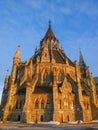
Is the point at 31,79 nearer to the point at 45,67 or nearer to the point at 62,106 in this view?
the point at 45,67

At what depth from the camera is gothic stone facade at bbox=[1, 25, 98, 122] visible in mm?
37562

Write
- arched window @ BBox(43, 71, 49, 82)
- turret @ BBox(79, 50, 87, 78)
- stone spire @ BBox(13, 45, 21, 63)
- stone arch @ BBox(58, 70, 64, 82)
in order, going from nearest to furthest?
arched window @ BBox(43, 71, 49, 82)
stone arch @ BBox(58, 70, 64, 82)
stone spire @ BBox(13, 45, 21, 63)
turret @ BBox(79, 50, 87, 78)

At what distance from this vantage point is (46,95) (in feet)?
128

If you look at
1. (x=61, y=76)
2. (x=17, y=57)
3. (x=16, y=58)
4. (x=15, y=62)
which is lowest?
(x=61, y=76)

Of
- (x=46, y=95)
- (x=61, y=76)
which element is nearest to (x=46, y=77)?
(x=61, y=76)

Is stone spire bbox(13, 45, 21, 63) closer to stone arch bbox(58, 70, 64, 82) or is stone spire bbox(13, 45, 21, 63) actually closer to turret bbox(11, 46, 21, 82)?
turret bbox(11, 46, 21, 82)

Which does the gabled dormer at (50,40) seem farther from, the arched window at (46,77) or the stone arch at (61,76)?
the arched window at (46,77)

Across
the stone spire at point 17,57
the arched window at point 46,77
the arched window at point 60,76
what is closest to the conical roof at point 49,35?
the stone spire at point 17,57

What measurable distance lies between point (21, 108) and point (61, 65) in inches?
703

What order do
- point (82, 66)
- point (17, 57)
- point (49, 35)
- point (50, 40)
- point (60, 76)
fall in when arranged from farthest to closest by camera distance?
point (82, 66), point (49, 35), point (50, 40), point (17, 57), point (60, 76)

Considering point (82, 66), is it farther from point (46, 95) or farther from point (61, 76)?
point (46, 95)

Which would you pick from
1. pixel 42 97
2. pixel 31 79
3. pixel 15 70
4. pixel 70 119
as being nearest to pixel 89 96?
pixel 70 119

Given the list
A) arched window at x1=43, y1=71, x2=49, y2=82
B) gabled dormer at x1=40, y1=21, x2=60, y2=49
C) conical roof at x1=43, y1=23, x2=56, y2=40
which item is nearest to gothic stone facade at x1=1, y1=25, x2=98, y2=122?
arched window at x1=43, y1=71, x2=49, y2=82

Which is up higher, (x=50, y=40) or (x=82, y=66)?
(x=50, y=40)
